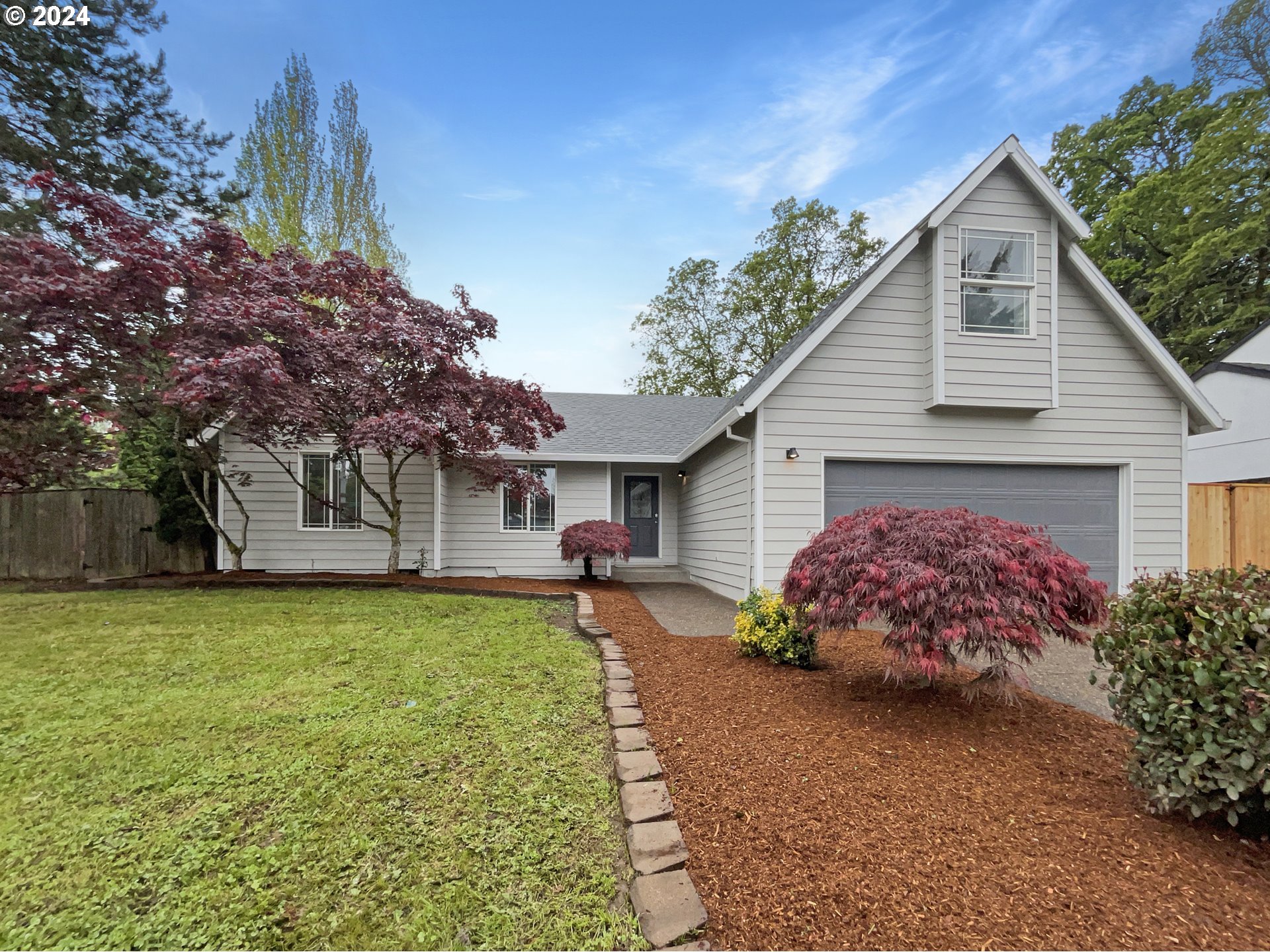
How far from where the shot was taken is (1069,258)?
764cm

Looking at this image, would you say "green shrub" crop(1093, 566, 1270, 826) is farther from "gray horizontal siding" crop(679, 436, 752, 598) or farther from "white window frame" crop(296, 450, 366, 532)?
"white window frame" crop(296, 450, 366, 532)

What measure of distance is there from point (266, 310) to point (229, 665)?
173 inches

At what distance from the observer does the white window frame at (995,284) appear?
7414 millimetres

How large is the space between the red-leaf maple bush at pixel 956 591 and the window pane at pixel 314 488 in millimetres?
9806

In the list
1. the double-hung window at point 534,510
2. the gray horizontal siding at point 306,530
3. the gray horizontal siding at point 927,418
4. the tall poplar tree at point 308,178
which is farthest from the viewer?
the tall poplar tree at point 308,178

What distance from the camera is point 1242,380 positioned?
12000 millimetres

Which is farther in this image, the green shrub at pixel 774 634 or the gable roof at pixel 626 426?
the gable roof at pixel 626 426

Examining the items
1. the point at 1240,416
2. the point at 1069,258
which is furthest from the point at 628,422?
the point at 1240,416

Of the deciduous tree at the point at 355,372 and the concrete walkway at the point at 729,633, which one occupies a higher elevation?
the deciduous tree at the point at 355,372

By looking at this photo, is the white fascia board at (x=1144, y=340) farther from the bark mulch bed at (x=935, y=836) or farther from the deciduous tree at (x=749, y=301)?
the deciduous tree at (x=749, y=301)

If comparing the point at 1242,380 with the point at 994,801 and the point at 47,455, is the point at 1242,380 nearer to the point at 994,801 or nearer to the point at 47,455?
the point at 994,801

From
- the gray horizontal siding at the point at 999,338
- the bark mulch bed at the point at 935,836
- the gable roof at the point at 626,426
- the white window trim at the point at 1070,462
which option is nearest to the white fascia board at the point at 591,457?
the gable roof at the point at 626,426

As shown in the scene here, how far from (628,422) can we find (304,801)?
36.3ft

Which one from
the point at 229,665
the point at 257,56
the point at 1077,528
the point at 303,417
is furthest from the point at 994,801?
the point at 257,56
